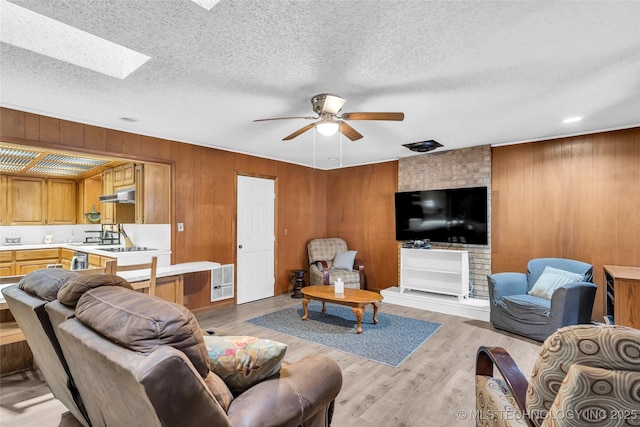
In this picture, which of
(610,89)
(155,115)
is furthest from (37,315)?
(610,89)

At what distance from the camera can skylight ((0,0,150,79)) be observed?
1777mm

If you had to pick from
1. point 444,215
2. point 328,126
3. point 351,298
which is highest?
point 328,126

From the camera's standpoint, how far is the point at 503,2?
60.5 inches

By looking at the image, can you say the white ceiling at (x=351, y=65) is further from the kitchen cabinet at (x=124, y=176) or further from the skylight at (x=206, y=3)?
the kitchen cabinet at (x=124, y=176)

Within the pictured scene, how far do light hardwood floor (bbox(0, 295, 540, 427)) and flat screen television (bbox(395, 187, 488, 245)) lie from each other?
4.94 feet

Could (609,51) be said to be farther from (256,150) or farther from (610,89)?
(256,150)

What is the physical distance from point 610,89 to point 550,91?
1.55ft

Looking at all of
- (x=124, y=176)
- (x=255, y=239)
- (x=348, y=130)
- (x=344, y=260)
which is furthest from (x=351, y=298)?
(x=124, y=176)

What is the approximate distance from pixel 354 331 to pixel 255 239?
2.38 meters

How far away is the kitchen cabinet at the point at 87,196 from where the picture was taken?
6023mm

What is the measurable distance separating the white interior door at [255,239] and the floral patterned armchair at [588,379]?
4449 mm

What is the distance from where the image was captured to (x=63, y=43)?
2.04 meters

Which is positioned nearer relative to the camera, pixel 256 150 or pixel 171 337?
pixel 171 337

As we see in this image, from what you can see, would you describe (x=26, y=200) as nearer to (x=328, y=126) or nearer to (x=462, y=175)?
(x=328, y=126)
